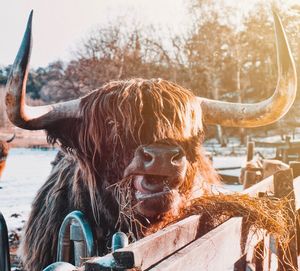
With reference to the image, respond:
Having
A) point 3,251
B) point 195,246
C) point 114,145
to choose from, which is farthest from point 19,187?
point 195,246

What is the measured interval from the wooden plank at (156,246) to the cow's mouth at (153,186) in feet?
1.56

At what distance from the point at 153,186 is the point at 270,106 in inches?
49.7

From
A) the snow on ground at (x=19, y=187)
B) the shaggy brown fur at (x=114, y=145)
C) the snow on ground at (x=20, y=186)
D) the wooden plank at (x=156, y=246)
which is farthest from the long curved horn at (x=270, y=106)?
the snow on ground at (x=19, y=187)

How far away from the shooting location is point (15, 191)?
13.2 meters

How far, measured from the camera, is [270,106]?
3.72 m

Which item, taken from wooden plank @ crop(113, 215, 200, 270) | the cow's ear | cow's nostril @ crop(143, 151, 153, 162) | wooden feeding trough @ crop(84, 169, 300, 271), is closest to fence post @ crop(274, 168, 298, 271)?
wooden feeding trough @ crop(84, 169, 300, 271)

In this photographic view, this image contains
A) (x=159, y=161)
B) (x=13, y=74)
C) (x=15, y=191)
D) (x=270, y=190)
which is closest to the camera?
(x=159, y=161)

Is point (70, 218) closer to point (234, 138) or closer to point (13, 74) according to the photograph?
point (13, 74)

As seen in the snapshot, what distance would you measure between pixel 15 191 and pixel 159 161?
1106 cm

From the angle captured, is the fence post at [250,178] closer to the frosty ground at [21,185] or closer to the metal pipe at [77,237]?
the frosty ground at [21,185]

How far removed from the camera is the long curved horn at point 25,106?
9.43 ft

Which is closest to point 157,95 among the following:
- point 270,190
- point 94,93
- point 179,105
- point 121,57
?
point 179,105

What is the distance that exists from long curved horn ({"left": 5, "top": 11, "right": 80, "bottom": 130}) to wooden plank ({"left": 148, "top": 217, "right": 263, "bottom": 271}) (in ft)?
4.57

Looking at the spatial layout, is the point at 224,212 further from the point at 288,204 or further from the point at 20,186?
the point at 20,186
